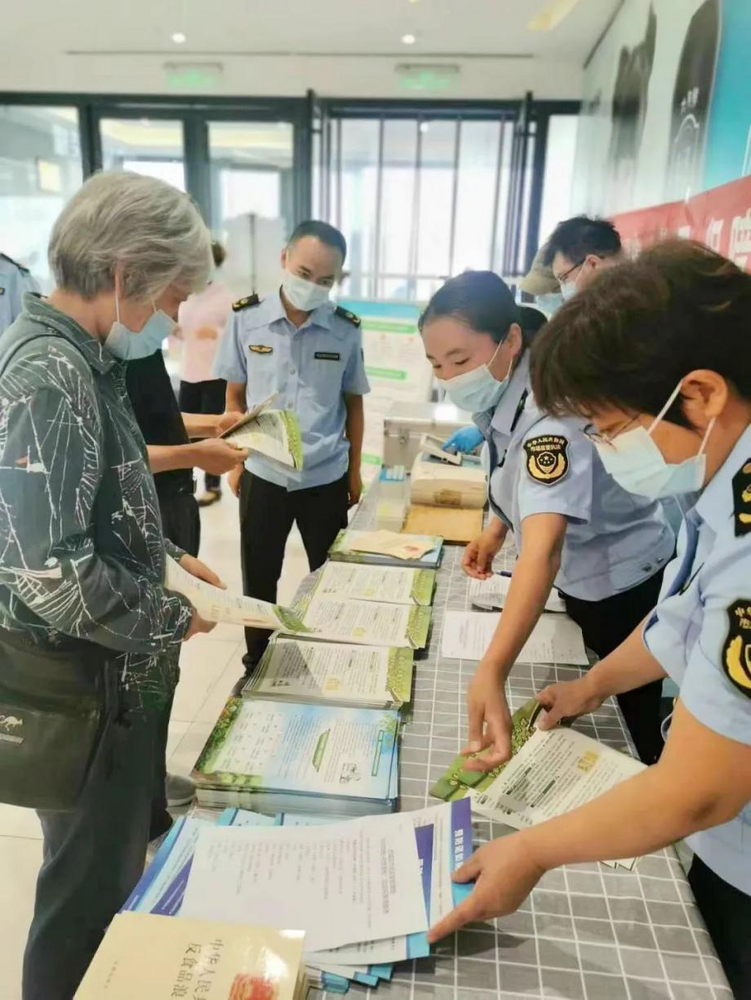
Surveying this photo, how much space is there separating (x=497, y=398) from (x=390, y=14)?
420 cm

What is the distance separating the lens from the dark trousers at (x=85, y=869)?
1135 mm

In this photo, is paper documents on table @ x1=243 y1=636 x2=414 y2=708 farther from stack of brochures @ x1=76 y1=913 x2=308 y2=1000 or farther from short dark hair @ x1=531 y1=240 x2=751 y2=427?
short dark hair @ x1=531 y1=240 x2=751 y2=427

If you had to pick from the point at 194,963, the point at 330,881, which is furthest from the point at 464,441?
the point at 194,963

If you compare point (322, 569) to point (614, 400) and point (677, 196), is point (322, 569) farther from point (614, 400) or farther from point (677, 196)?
point (677, 196)

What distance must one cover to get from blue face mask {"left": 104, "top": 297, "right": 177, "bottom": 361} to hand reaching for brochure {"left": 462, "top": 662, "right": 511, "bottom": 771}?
71 centimetres

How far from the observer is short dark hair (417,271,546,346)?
1.44 meters

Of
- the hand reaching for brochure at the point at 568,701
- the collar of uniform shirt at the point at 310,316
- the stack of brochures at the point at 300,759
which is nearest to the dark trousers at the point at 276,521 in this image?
the collar of uniform shirt at the point at 310,316

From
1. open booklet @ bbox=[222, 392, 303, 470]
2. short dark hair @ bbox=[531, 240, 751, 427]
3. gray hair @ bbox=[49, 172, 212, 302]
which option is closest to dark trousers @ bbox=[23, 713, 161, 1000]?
gray hair @ bbox=[49, 172, 212, 302]

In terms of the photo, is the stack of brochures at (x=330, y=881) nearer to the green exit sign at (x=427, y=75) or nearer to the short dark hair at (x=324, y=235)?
the short dark hair at (x=324, y=235)

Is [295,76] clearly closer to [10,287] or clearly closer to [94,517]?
[10,287]

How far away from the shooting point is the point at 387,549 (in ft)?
6.01

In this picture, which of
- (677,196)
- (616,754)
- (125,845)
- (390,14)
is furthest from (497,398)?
(390,14)

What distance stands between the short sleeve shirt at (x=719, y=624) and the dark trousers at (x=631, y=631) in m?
0.57

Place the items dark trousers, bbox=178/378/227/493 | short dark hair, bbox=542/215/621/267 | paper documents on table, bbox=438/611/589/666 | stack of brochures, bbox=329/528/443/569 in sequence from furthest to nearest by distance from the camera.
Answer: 1. dark trousers, bbox=178/378/227/493
2. short dark hair, bbox=542/215/621/267
3. stack of brochures, bbox=329/528/443/569
4. paper documents on table, bbox=438/611/589/666
